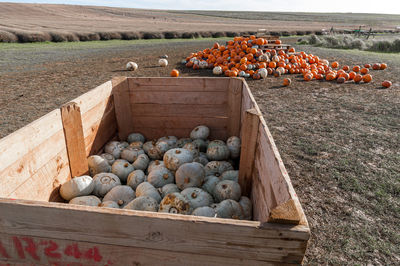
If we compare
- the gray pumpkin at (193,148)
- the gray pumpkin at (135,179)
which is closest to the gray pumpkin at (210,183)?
the gray pumpkin at (193,148)

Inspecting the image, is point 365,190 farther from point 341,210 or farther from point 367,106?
point 367,106

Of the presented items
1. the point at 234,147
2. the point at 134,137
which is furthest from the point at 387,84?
the point at 134,137

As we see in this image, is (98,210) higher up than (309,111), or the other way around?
(98,210)

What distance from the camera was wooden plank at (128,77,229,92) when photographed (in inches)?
164

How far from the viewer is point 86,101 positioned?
3328mm

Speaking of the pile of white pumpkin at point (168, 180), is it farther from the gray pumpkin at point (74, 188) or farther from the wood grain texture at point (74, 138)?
the wood grain texture at point (74, 138)

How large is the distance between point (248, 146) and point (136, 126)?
7.56 ft

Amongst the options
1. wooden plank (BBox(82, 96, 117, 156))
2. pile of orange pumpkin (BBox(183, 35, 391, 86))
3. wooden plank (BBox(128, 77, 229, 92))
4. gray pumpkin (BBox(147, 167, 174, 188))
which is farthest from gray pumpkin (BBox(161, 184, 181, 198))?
pile of orange pumpkin (BBox(183, 35, 391, 86))

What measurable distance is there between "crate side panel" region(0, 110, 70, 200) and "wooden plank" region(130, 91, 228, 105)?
165 centimetres

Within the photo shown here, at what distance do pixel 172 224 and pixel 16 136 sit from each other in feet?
5.39

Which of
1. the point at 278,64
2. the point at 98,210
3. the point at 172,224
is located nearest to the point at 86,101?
the point at 98,210

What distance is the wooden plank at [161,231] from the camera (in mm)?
1363

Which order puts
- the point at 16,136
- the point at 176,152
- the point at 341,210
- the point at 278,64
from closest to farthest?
the point at 16,136, the point at 341,210, the point at 176,152, the point at 278,64

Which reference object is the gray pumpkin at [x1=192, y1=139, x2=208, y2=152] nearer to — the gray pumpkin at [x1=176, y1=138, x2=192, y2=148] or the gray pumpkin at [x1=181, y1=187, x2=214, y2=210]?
the gray pumpkin at [x1=176, y1=138, x2=192, y2=148]
